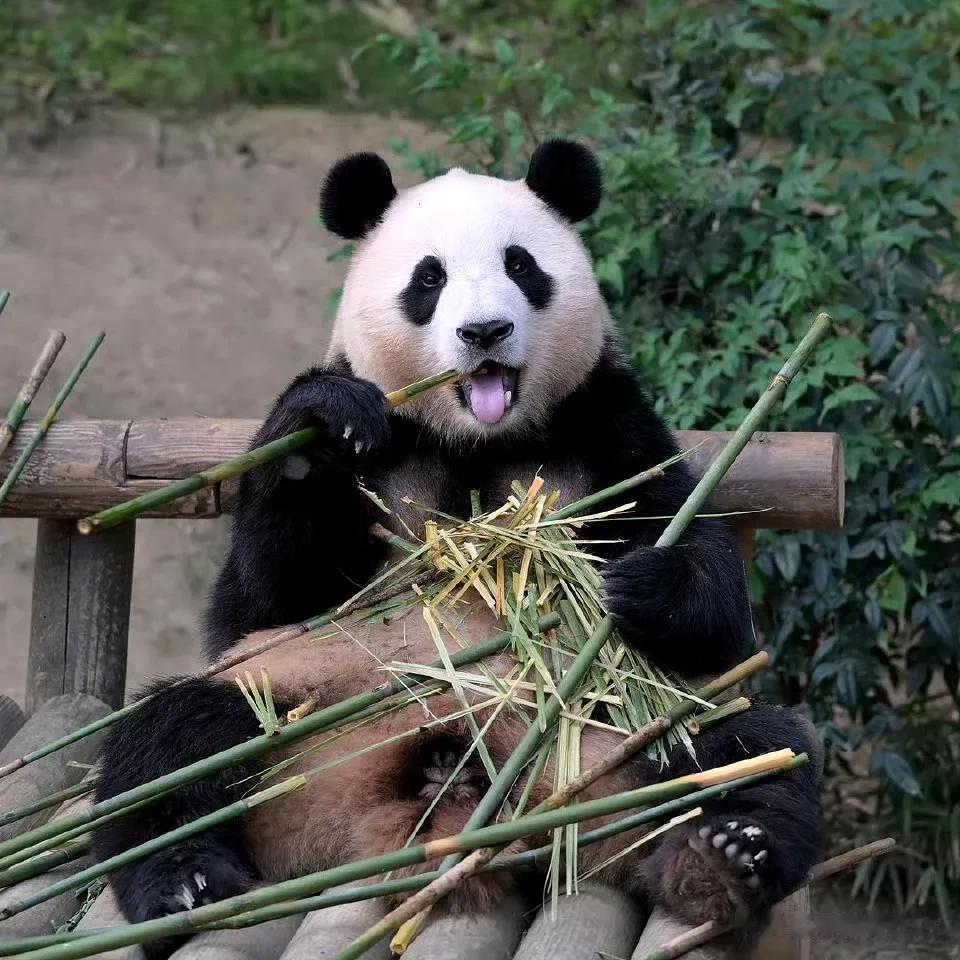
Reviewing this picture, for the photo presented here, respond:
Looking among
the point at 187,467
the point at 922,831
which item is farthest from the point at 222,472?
the point at 922,831

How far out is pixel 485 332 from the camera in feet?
8.89

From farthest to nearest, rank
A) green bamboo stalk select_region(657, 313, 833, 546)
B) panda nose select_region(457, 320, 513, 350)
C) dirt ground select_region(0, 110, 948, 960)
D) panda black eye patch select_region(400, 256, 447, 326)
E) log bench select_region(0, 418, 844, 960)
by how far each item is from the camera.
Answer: dirt ground select_region(0, 110, 948, 960) < panda black eye patch select_region(400, 256, 447, 326) < panda nose select_region(457, 320, 513, 350) < green bamboo stalk select_region(657, 313, 833, 546) < log bench select_region(0, 418, 844, 960)

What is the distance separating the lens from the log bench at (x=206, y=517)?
229 centimetres

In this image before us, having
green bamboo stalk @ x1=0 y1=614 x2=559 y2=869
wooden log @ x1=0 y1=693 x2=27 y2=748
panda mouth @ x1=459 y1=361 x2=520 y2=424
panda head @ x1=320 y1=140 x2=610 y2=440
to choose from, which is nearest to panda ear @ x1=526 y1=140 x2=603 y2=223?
panda head @ x1=320 y1=140 x2=610 y2=440

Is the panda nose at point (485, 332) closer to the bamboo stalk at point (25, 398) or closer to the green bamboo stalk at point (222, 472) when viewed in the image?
the green bamboo stalk at point (222, 472)

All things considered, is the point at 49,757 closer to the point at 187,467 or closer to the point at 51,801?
the point at 51,801

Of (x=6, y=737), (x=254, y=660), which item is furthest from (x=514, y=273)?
(x=6, y=737)

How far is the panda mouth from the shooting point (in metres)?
2.80

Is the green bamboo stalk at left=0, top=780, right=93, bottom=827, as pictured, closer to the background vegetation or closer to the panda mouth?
the panda mouth

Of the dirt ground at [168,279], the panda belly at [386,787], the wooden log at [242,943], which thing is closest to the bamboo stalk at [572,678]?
the panda belly at [386,787]

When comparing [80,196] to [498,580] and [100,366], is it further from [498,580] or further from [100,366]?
[498,580]

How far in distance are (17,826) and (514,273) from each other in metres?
1.42

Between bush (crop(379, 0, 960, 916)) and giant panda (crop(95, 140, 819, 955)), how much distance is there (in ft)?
3.13

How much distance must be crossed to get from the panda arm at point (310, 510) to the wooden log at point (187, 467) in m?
0.48
